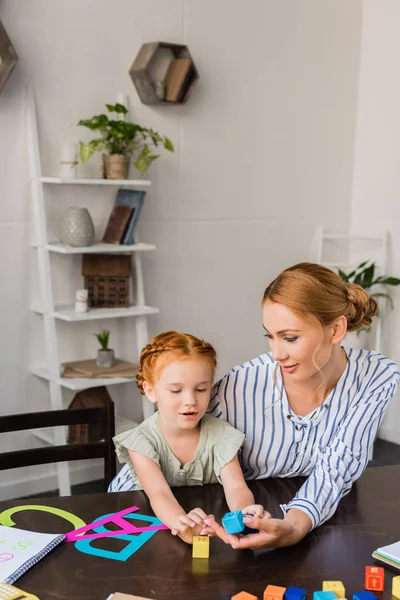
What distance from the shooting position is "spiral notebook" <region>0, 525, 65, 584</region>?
1426mm

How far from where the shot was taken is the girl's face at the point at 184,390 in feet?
5.84

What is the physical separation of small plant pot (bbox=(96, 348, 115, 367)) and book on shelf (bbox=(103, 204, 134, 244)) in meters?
0.50

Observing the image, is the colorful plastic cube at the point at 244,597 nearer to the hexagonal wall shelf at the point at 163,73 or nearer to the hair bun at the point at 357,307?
the hair bun at the point at 357,307

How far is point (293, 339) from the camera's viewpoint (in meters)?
1.85

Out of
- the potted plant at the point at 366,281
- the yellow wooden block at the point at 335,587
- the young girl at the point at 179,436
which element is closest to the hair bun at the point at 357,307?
the young girl at the point at 179,436

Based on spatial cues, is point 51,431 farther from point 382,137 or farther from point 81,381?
point 382,137

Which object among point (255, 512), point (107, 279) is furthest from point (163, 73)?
point (255, 512)

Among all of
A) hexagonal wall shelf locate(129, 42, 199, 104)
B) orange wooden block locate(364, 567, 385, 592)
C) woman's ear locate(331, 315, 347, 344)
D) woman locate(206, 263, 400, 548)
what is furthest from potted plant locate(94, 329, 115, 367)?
orange wooden block locate(364, 567, 385, 592)

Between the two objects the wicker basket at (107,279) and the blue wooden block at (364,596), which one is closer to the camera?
the blue wooden block at (364,596)

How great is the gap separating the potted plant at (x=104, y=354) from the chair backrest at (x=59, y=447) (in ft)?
4.80

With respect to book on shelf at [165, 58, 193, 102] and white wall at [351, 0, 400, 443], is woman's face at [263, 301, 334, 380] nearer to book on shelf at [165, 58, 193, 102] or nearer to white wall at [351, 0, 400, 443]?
book on shelf at [165, 58, 193, 102]

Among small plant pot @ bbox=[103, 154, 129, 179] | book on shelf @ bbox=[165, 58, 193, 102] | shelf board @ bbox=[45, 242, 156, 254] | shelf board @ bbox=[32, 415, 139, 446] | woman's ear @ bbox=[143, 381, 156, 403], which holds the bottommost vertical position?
shelf board @ bbox=[32, 415, 139, 446]

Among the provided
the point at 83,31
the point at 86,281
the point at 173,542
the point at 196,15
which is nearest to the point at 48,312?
the point at 86,281

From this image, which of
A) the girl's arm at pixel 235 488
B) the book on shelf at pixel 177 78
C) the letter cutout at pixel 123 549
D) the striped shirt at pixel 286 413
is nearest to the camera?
the letter cutout at pixel 123 549
